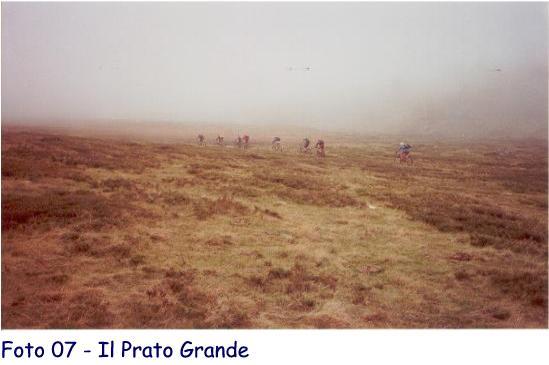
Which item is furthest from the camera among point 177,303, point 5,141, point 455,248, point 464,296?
point 5,141

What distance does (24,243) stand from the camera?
27.0 ft

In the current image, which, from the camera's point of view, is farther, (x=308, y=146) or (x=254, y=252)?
(x=308, y=146)

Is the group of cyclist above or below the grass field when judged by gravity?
above

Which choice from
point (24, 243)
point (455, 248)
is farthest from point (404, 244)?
point (24, 243)

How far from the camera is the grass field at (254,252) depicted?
634 cm

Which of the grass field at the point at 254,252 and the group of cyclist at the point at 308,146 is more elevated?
the group of cyclist at the point at 308,146

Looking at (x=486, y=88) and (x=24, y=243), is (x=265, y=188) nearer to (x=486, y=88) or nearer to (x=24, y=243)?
(x=24, y=243)

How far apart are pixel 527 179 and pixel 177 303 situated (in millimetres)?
23331

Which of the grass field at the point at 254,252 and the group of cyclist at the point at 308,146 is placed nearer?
the grass field at the point at 254,252

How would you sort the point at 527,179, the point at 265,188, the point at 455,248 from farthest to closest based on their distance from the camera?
the point at 527,179 < the point at 265,188 < the point at 455,248

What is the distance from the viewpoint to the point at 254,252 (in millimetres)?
8766

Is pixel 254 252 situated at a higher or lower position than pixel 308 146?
lower

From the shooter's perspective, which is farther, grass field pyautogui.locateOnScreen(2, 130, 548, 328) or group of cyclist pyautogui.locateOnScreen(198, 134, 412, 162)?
group of cyclist pyautogui.locateOnScreen(198, 134, 412, 162)

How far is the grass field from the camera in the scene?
20.8 ft
